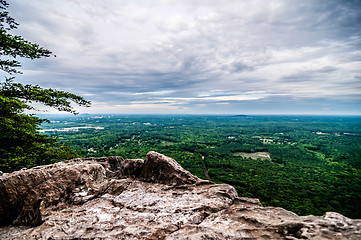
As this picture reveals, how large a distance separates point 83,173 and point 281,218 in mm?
9852

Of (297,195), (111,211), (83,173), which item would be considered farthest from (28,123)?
(297,195)

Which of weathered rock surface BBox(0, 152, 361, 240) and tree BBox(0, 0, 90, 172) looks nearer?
weathered rock surface BBox(0, 152, 361, 240)

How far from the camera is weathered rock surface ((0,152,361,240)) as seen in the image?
5.35 metres

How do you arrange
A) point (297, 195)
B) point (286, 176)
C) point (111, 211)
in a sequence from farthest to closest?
point (286, 176)
point (297, 195)
point (111, 211)

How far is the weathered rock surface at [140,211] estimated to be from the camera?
17.6ft

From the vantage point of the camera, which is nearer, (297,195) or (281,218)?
(281,218)

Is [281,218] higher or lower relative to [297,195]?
higher

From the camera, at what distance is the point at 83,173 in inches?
354

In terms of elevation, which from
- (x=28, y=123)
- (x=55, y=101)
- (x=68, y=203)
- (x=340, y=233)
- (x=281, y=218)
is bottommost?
(x=68, y=203)

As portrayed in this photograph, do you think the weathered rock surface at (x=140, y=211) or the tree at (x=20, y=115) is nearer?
the weathered rock surface at (x=140, y=211)

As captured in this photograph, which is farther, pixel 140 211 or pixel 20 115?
pixel 20 115

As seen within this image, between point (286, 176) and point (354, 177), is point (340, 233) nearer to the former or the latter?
point (286, 176)

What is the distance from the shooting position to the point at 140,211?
277 inches

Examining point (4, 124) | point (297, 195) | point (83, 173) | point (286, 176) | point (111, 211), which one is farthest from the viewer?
point (286, 176)
